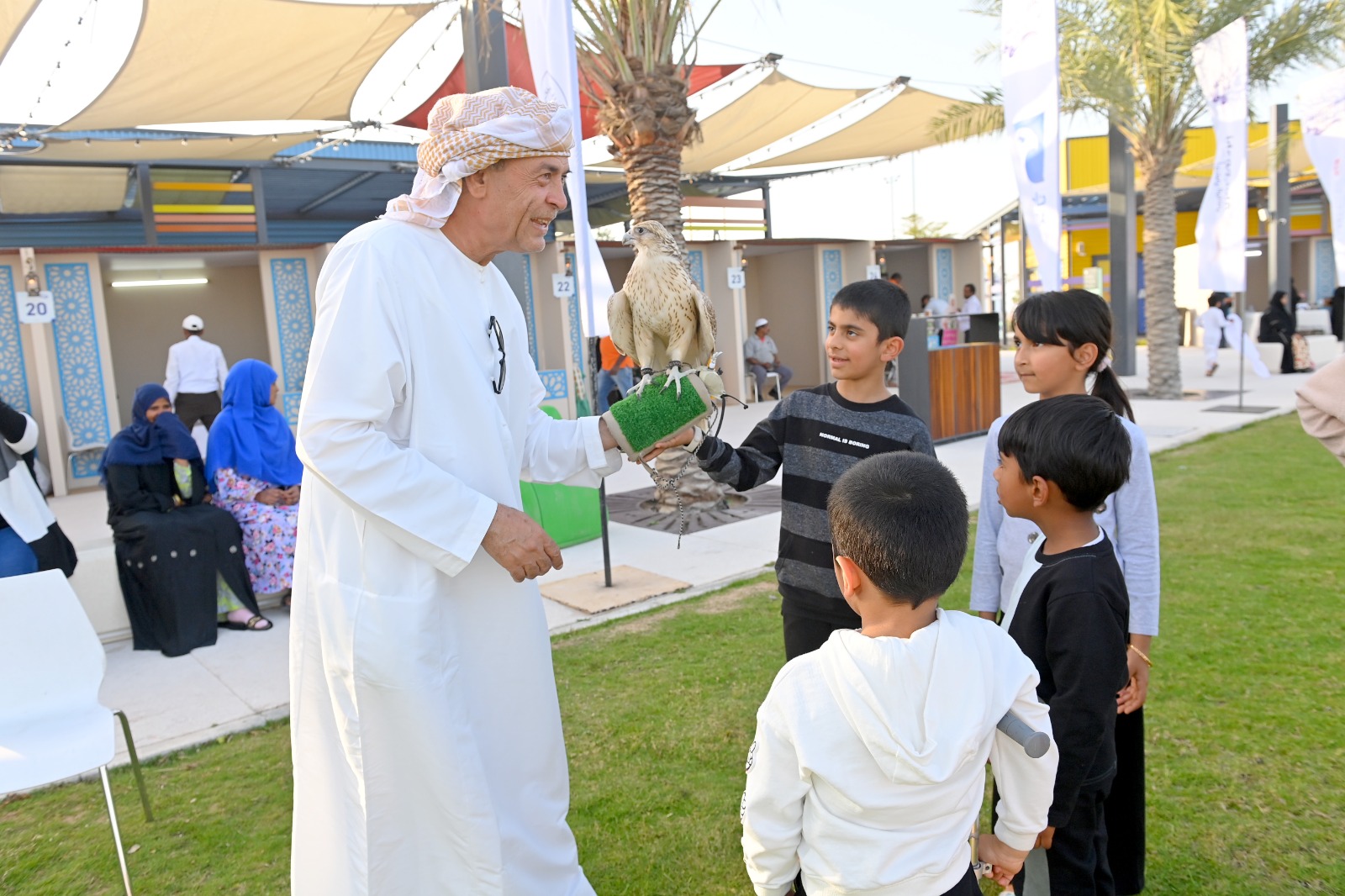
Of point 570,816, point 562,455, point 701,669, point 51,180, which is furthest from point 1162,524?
point 51,180

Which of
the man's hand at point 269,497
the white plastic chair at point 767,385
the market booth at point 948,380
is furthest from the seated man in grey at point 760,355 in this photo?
the man's hand at point 269,497

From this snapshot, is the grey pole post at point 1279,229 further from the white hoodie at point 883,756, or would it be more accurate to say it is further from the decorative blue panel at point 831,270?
the white hoodie at point 883,756

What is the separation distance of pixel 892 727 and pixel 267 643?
14.9ft

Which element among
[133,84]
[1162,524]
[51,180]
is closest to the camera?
[1162,524]

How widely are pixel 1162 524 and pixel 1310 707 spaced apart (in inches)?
121

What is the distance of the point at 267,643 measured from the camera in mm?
5129

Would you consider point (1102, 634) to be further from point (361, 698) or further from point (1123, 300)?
point (1123, 300)

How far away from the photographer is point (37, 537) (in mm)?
4516

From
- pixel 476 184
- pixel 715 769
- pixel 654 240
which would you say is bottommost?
pixel 715 769

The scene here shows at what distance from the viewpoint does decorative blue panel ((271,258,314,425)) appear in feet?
38.2

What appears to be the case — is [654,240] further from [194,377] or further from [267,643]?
[194,377]

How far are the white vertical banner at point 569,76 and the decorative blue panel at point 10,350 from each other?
321 inches

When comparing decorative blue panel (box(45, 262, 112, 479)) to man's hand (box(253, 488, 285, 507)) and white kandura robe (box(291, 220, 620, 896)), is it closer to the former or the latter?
man's hand (box(253, 488, 285, 507))

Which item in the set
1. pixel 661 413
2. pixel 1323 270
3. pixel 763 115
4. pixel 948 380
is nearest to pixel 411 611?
pixel 661 413
